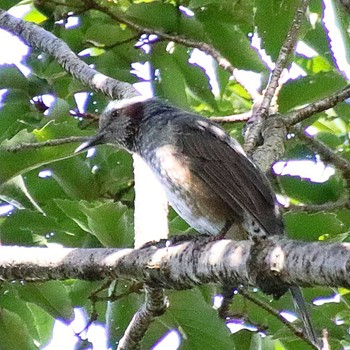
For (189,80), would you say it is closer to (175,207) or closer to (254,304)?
(175,207)

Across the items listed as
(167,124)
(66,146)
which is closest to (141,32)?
(167,124)

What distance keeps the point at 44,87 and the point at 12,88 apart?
0.17 meters

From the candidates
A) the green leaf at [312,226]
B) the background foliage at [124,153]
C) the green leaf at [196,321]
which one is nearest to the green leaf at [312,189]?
the background foliage at [124,153]

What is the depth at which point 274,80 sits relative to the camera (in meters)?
4.26

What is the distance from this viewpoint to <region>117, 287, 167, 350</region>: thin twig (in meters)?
3.44

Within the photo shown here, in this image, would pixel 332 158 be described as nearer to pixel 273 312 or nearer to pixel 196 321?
pixel 273 312

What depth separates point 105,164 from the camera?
15.6ft

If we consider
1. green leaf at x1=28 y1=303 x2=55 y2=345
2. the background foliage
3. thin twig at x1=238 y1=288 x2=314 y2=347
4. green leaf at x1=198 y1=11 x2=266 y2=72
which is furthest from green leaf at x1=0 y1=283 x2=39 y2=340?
green leaf at x1=198 y1=11 x2=266 y2=72

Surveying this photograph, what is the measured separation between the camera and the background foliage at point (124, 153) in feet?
12.6

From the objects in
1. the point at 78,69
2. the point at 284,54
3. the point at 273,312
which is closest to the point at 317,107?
the point at 284,54

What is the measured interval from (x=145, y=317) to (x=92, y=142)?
1263 millimetres

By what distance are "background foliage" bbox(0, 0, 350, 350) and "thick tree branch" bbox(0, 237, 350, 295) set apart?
0.36 m

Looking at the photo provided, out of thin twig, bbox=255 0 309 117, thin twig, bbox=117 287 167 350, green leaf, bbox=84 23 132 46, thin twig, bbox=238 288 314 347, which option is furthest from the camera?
green leaf, bbox=84 23 132 46

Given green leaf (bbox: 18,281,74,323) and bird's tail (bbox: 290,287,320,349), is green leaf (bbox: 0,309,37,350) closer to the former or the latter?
green leaf (bbox: 18,281,74,323)
